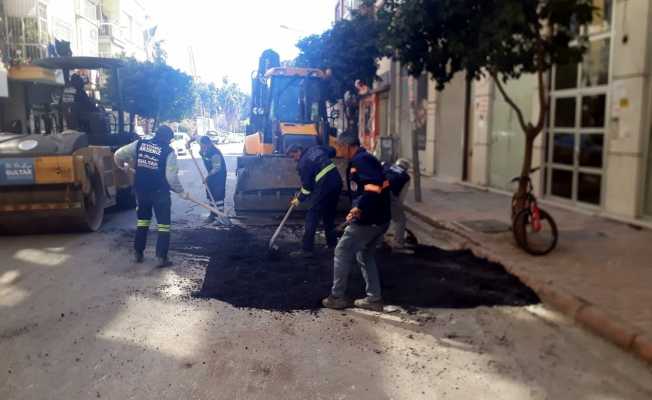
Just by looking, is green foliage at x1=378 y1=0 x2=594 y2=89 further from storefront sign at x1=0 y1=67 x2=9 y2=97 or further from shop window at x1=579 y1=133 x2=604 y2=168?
storefront sign at x1=0 y1=67 x2=9 y2=97

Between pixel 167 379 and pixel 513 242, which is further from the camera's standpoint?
pixel 513 242

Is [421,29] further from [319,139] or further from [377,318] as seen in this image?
[377,318]

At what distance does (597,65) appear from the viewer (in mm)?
9883

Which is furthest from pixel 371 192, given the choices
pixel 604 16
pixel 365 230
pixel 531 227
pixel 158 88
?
pixel 158 88

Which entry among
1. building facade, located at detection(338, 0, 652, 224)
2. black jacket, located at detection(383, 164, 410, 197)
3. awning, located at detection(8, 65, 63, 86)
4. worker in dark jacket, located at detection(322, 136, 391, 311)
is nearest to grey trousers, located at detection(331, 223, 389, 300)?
worker in dark jacket, located at detection(322, 136, 391, 311)

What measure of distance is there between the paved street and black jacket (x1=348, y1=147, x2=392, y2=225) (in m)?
0.90

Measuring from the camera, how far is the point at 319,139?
11.2m

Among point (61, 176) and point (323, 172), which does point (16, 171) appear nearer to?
point (61, 176)

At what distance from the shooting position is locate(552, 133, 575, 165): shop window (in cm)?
1073

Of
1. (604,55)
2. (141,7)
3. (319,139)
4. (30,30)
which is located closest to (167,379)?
(319,139)

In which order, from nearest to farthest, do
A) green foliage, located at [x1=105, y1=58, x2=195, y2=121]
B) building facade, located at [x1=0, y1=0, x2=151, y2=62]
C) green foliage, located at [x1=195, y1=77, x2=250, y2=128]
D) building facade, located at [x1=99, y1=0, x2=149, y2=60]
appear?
building facade, located at [x1=0, y1=0, x2=151, y2=62], green foliage, located at [x1=105, y1=58, x2=195, y2=121], building facade, located at [x1=99, y1=0, x2=149, y2=60], green foliage, located at [x1=195, y1=77, x2=250, y2=128]

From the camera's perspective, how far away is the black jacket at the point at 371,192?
17.1ft

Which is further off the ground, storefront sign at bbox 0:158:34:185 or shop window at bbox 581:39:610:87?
shop window at bbox 581:39:610:87

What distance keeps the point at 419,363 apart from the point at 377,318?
39.7 inches
